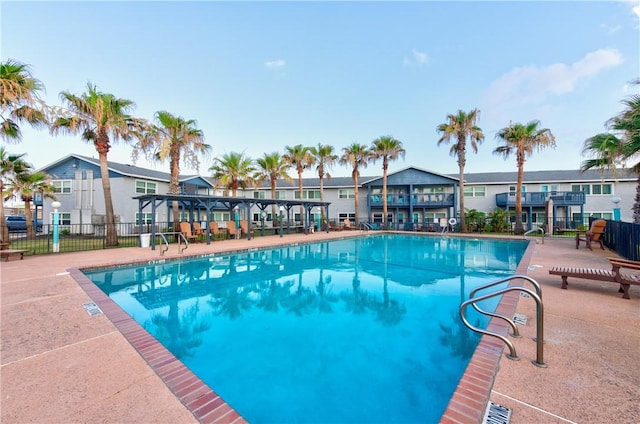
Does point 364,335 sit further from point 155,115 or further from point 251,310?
point 155,115

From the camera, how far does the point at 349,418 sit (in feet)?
9.72

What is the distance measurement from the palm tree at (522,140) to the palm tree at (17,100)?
28.5 m

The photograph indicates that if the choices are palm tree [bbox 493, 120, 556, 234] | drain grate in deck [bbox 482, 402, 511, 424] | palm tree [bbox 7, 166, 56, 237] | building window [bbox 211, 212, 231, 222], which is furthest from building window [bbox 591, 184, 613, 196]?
palm tree [bbox 7, 166, 56, 237]

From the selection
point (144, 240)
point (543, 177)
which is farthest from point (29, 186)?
point (543, 177)

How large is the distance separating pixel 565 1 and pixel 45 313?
2153 cm

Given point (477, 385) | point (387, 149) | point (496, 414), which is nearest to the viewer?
point (496, 414)

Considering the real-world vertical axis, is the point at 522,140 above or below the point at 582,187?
above

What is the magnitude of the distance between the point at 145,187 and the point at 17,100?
13.6 m

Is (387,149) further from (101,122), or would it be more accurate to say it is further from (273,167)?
(101,122)

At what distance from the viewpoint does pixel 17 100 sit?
37.0 feet

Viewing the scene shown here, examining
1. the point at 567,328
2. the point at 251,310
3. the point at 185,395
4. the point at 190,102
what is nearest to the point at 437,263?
the point at 567,328

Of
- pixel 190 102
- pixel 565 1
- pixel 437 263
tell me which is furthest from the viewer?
pixel 190 102

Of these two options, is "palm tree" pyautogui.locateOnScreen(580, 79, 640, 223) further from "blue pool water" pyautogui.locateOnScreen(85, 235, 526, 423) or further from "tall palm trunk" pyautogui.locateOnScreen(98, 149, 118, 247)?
"tall palm trunk" pyautogui.locateOnScreen(98, 149, 118, 247)

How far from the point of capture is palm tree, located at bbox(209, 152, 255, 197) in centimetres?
2431
